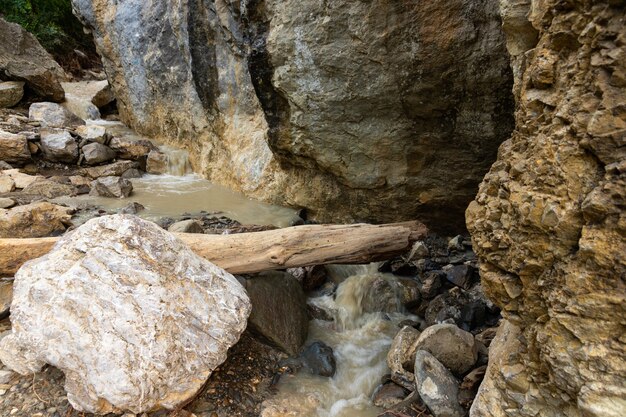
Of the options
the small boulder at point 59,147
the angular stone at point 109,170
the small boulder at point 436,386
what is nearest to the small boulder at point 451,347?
the small boulder at point 436,386

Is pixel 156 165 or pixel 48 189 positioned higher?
pixel 156 165

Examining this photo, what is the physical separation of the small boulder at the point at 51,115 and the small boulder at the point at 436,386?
8856mm

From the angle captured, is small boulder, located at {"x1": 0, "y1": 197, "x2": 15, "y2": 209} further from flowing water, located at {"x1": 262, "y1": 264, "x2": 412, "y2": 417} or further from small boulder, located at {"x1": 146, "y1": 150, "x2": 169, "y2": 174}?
flowing water, located at {"x1": 262, "y1": 264, "x2": 412, "y2": 417}

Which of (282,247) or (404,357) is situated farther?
(282,247)

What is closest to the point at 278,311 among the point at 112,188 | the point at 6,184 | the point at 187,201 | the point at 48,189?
the point at 187,201

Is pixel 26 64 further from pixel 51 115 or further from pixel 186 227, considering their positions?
pixel 186 227

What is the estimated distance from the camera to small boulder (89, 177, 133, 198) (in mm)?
6355

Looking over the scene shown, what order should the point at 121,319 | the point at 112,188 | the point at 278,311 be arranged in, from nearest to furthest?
the point at 121,319, the point at 278,311, the point at 112,188

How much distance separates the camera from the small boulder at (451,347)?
2.75 m

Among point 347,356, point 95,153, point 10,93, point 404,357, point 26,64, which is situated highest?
point 26,64

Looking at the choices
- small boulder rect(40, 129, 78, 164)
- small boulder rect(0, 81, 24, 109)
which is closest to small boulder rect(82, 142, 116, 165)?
small boulder rect(40, 129, 78, 164)

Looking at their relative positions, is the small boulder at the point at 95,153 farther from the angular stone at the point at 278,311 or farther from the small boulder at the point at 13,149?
the angular stone at the point at 278,311

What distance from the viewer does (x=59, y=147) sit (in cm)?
746

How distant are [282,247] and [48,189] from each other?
5.06 metres
